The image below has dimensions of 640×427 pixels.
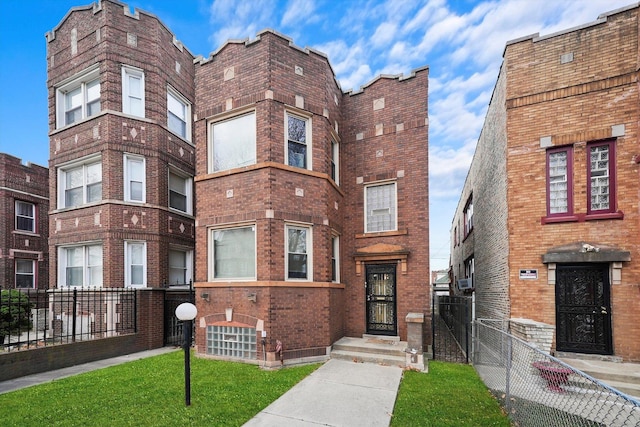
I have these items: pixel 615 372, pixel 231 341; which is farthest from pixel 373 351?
pixel 615 372

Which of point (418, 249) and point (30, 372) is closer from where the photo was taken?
point (30, 372)

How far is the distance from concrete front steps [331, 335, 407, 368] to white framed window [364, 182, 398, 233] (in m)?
3.32

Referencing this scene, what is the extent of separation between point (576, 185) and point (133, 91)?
43.3 ft

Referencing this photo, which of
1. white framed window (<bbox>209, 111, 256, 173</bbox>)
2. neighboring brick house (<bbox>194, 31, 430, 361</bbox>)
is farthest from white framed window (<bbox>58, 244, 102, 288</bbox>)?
white framed window (<bbox>209, 111, 256, 173</bbox>)

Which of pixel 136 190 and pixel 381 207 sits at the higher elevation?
pixel 136 190

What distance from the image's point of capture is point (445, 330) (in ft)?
40.3

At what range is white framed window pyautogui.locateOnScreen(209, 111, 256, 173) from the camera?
8430 millimetres

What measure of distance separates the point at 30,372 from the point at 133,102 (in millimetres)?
8222

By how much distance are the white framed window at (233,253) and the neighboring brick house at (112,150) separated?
309 cm

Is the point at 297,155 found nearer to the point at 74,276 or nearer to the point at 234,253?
the point at 234,253

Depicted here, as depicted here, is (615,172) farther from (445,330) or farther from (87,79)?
(87,79)

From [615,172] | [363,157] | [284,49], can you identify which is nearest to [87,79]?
[284,49]

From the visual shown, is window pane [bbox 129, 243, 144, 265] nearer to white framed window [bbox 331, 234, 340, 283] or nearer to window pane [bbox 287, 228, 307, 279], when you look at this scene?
window pane [bbox 287, 228, 307, 279]

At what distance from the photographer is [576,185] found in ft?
23.0
